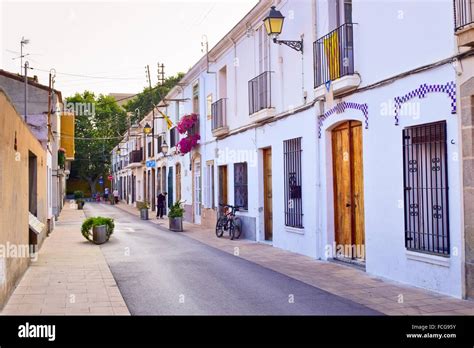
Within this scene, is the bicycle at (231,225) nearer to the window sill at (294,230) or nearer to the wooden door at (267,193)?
the wooden door at (267,193)

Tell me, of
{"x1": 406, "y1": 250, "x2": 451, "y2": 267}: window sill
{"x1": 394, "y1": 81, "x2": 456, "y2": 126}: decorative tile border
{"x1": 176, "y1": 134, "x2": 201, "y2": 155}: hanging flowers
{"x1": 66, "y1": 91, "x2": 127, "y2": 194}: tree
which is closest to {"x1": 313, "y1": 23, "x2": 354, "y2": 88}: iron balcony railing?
{"x1": 394, "y1": 81, "x2": 456, "y2": 126}: decorative tile border

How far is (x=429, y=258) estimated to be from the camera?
7977 millimetres

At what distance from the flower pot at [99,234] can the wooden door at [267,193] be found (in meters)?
4.52

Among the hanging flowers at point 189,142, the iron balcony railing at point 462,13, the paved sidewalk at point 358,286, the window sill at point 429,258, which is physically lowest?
the paved sidewalk at point 358,286

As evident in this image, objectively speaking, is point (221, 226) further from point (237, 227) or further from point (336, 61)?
point (336, 61)

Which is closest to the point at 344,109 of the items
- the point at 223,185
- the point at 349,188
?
the point at 349,188

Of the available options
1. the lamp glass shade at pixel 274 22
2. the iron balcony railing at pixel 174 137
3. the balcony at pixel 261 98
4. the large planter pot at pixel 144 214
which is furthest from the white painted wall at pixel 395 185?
the large planter pot at pixel 144 214

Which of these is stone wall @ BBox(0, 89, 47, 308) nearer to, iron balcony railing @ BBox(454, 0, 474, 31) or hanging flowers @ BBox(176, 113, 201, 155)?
iron balcony railing @ BBox(454, 0, 474, 31)

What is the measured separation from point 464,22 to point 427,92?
125 centimetres

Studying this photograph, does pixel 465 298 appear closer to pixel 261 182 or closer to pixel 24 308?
pixel 24 308

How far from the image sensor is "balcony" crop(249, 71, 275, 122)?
46.8ft

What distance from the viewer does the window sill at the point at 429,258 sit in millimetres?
7625

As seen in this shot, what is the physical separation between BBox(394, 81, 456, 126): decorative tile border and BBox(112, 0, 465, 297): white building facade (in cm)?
2
